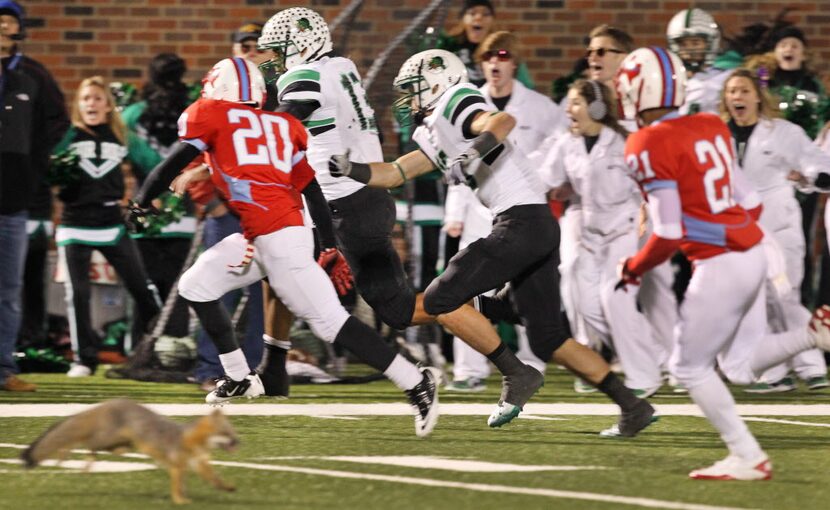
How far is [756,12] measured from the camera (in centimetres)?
1340

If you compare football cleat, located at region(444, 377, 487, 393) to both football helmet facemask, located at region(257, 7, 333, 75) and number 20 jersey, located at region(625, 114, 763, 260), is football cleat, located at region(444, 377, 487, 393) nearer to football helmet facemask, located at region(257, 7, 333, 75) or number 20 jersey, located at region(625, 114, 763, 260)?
football helmet facemask, located at region(257, 7, 333, 75)

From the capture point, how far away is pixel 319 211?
782 cm

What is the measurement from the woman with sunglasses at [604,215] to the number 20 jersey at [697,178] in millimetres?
2950

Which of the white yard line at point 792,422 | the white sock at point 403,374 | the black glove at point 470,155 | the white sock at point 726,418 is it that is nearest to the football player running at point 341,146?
the white sock at point 403,374

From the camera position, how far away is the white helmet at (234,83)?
7.91m

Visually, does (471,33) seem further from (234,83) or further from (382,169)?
(382,169)

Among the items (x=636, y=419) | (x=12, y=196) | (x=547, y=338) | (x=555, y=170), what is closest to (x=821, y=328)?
(x=636, y=419)

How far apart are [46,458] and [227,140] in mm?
2350

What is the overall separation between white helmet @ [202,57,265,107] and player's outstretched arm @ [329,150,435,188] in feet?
3.30

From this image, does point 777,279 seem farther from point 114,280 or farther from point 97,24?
point 97,24

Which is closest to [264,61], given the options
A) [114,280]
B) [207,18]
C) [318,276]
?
[318,276]

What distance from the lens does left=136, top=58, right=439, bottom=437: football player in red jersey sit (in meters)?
7.30

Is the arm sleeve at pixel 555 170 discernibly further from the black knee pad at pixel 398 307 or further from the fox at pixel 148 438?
the fox at pixel 148 438

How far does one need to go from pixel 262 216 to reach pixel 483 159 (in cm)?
104
